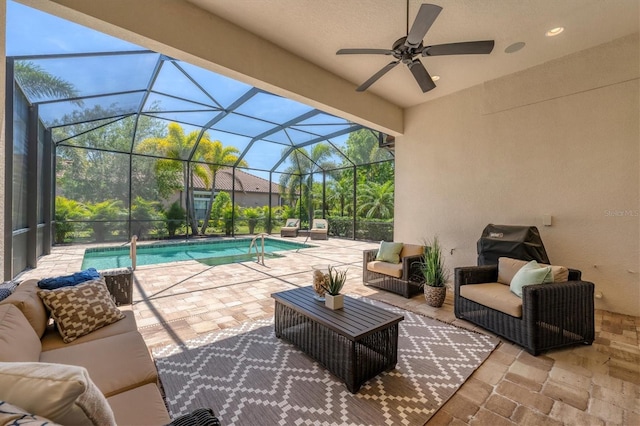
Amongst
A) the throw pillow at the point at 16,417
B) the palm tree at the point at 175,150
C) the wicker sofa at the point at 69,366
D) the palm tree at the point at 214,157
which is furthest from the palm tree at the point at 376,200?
the throw pillow at the point at 16,417

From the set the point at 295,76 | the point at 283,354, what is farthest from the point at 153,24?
the point at 283,354

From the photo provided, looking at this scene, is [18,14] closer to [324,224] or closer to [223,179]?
[223,179]

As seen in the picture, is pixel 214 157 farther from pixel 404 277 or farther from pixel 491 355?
pixel 491 355

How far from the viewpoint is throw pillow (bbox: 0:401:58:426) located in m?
0.68

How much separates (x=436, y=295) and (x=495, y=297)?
37.2 inches

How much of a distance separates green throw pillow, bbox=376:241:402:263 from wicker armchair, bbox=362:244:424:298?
93mm

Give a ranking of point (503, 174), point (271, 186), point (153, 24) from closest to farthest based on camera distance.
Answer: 1. point (153, 24)
2. point (503, 174)
3. point (271, 186)

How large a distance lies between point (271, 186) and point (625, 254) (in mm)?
12076

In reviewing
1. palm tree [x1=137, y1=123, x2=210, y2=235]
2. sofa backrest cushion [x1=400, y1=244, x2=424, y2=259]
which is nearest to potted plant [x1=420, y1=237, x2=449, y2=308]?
sofa backrest cushion [x1=400, y1=244, x2=424, y2=259]

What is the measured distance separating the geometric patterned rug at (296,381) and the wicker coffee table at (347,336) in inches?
4.0

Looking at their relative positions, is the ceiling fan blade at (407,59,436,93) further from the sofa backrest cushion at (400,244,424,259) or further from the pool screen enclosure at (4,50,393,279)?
the pool screen enclosure at (4,50,393,279)

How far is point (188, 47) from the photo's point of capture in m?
3.12

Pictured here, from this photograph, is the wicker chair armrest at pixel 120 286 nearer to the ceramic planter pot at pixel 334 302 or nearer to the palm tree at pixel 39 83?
the ceramic planter pot at pixel 334 302

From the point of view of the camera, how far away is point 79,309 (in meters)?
2.10
